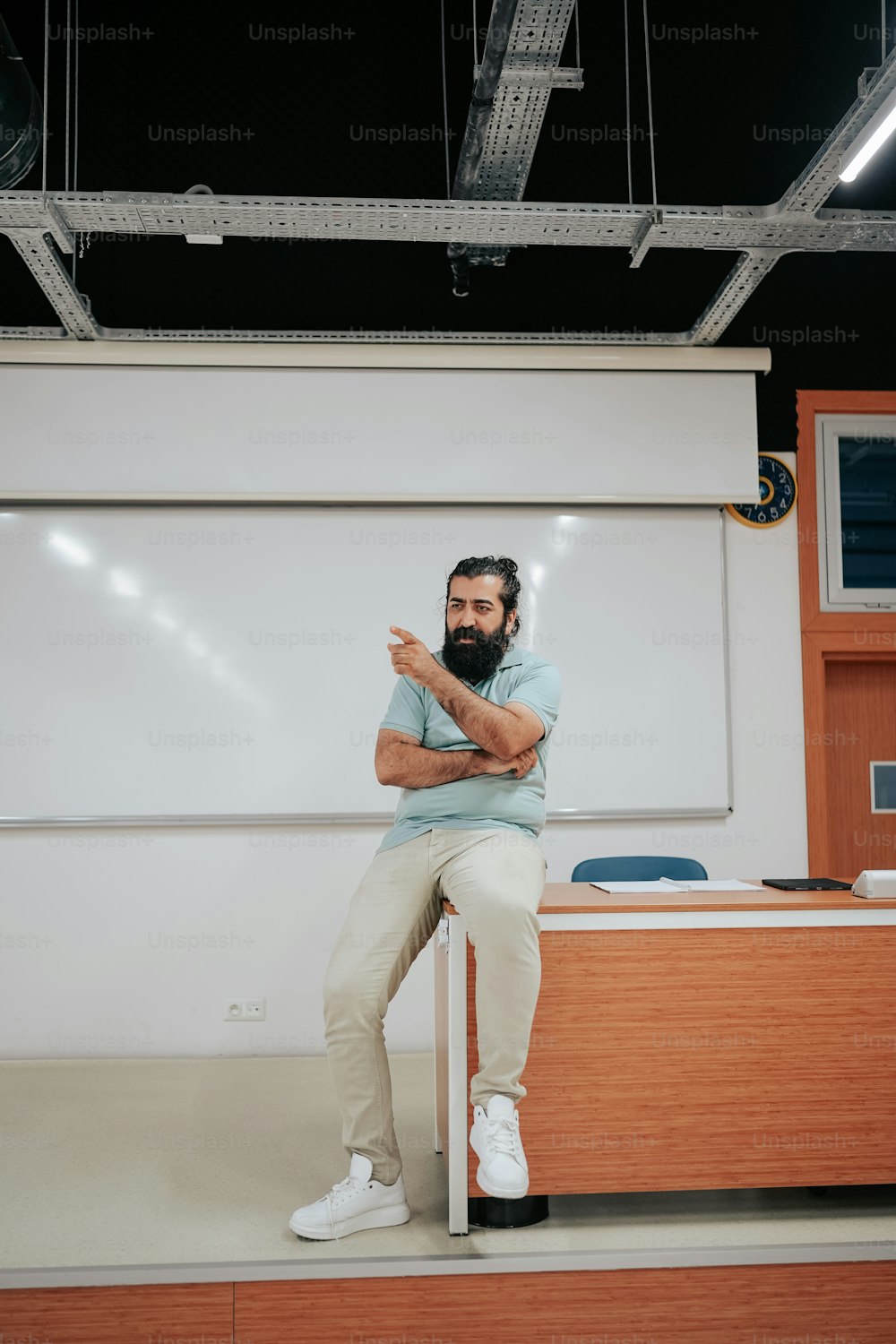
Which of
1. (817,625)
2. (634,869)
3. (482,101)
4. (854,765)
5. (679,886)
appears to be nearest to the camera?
(679,886)

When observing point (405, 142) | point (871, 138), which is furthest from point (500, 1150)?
point (405, 142)

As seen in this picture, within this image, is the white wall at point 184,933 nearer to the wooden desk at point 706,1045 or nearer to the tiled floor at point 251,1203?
the tiled floor at point 251,1203

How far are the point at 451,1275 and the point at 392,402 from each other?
3144 mm

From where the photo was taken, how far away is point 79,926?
4.11 m

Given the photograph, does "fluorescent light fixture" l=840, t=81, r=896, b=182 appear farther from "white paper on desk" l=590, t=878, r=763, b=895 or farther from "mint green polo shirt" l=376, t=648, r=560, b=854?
"white paper on desk" l=590, t=878, r=763, b=895

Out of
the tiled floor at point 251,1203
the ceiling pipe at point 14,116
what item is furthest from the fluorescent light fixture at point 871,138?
the tiled floor at point 251,1203

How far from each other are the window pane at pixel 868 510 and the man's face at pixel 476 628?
242 centimetres

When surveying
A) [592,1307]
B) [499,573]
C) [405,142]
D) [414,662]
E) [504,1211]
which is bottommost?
[592,1307]

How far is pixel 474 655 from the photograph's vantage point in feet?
8.94

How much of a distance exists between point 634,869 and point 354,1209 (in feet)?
4.86

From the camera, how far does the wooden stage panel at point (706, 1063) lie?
7.94 ft

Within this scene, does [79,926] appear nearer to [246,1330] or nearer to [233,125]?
[246,1330]

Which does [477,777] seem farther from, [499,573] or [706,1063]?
[706,1063]

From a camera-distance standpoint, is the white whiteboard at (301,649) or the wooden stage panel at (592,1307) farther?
the white whiteboard at (301,649)
